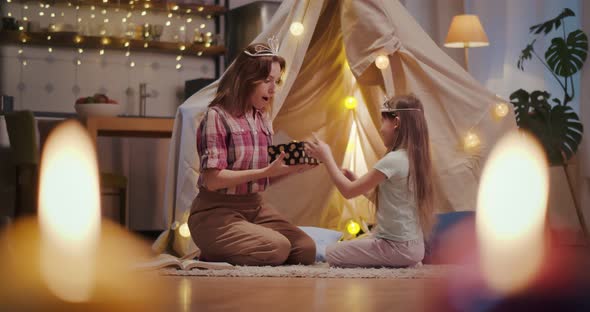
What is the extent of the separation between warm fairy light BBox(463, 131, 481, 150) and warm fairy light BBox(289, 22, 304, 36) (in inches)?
31.7

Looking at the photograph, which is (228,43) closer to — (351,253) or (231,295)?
(351,253)

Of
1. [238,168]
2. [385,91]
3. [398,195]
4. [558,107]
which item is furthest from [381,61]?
[558,107]

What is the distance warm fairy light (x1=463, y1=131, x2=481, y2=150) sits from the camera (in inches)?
145

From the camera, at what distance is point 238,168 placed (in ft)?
10.2

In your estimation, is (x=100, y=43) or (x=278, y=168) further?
(x=100, y=43)

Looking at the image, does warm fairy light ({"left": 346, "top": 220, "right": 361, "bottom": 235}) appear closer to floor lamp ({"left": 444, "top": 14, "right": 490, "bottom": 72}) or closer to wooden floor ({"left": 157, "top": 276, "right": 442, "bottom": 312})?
wooden floor ({"left": 157, "top": 276, "right": 442, "bottom": 312})

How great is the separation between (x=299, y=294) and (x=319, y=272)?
63 cm

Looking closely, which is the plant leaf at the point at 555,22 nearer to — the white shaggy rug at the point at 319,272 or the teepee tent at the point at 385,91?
the teepee tent at the point at 385,91

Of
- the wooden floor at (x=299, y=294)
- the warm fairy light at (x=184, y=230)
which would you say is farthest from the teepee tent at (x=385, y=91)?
the wooden floor at (x=299, y=294)

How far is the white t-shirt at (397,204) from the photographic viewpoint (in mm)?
3068

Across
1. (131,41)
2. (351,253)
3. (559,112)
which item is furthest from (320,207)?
(131,41)

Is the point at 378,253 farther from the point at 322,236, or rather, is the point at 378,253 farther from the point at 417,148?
the point at 322,236

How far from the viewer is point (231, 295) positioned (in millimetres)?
2221

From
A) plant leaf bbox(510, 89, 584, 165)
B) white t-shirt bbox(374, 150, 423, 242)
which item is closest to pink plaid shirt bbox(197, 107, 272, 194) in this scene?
white t-shirt bbox(374, 150, 423, 242)
